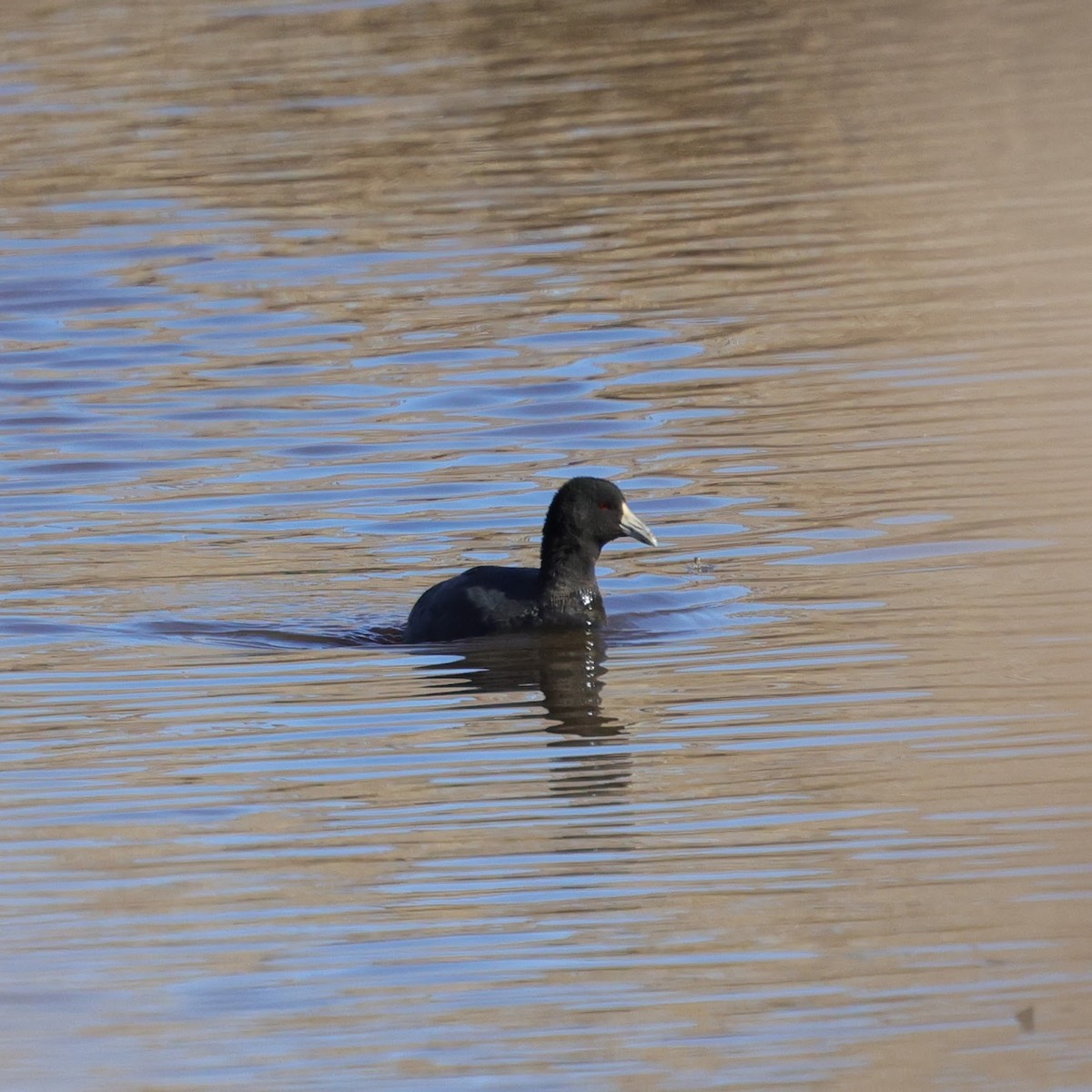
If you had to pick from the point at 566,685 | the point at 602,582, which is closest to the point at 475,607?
the point at 566,685

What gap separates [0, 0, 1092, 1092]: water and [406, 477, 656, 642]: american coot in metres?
0.14

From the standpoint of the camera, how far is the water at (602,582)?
618 centimetres

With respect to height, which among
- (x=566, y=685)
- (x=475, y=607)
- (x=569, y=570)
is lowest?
→ (x=566, y=685)

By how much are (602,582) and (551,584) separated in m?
1.01

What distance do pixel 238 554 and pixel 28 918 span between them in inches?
203

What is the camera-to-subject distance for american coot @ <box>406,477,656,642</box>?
10539 millimetres

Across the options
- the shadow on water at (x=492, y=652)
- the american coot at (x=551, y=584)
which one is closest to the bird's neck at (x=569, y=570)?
the american coot at (x=551, y=584)

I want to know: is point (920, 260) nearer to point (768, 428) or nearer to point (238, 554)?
point (768, 428)

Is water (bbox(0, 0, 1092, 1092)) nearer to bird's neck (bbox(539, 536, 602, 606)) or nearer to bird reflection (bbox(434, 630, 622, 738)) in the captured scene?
bird reflection (bbox(434, 630, 622, 738))

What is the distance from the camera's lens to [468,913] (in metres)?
6.75

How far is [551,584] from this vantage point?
35.6ft

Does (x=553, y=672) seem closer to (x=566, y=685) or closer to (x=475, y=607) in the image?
(x=566, y=685)

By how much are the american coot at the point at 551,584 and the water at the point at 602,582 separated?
0.47ft

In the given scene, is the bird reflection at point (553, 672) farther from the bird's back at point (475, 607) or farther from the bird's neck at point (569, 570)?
the bird's neck at point (569, 570)
